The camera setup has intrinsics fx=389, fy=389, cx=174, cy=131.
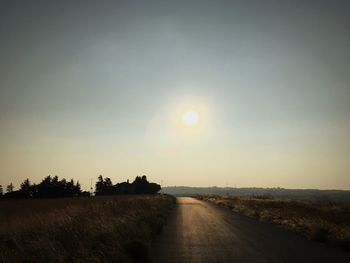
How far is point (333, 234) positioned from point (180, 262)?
1010cm

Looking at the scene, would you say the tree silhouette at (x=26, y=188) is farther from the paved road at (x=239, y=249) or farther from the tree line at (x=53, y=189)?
the paved road at (x=239, y=249)

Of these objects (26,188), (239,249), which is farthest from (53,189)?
(239,249)

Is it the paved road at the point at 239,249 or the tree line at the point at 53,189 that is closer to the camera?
the paved road at the point at 239,249

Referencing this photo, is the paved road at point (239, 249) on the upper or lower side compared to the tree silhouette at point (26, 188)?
lower

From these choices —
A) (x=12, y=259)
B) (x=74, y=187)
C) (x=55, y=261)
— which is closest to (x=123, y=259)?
(x=55, y=261)

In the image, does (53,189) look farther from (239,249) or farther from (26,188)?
(239,249)

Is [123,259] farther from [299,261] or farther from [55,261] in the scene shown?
[299,261]

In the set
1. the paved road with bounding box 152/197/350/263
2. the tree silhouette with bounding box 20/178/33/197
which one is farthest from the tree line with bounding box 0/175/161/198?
the paved road with bounding box 152/197/350/263

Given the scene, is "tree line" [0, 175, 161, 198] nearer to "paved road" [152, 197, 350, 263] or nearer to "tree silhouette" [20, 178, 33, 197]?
"tree silhouette" [20, 178, 33, 197]

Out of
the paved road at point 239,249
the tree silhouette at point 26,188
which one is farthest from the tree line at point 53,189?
the paved road at point 239,249

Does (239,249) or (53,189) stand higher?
(53,189)

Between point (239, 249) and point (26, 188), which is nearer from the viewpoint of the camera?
point (239, 249)

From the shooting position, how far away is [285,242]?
17.2 meters

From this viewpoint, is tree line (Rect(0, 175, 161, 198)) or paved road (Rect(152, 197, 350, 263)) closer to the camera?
paved road (Rect(152, 197, 350, 263))
